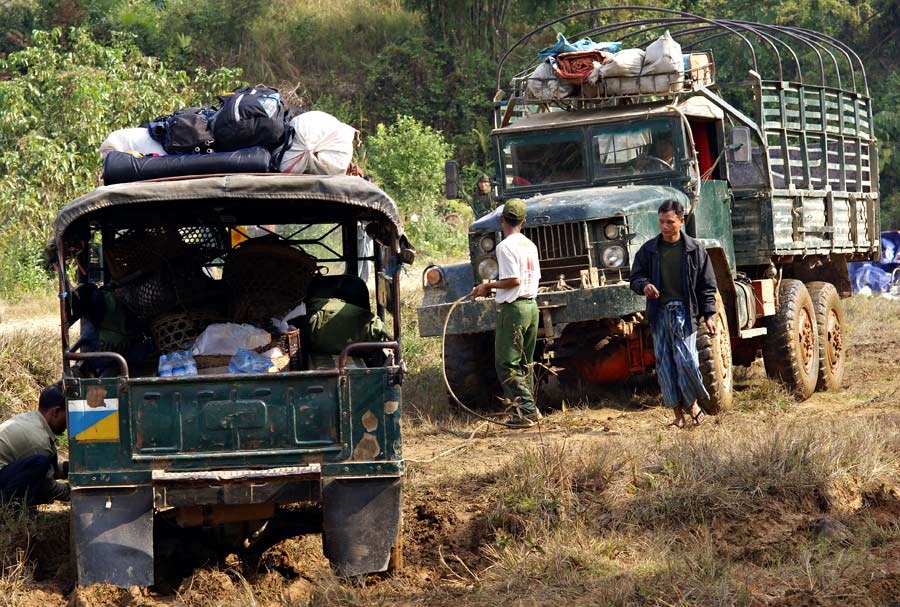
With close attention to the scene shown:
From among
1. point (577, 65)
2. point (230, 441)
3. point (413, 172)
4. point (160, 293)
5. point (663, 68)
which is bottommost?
point (230, 441)

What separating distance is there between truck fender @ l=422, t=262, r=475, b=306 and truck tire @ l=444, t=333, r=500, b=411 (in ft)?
1.10

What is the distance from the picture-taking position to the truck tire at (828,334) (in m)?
11.0

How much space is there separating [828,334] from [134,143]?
24.1 feet

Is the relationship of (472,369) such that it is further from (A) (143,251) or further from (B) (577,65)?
(A) (143,251)

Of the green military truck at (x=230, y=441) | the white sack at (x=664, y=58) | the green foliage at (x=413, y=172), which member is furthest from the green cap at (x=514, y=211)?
the green foliage at (x=413, y=172)

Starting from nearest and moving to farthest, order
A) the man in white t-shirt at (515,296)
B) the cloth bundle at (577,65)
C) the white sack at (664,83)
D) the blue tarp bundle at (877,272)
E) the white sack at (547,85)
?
the man in white t-shirt at (515,296) → the white sack at (664,83) → the cloth bundle at (577,65) → the white sack at (547,85) → the blue tarp bundle at (877,272)

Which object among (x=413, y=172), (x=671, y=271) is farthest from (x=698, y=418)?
(x=413, y=172)

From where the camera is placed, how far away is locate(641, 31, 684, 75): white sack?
9875 mm

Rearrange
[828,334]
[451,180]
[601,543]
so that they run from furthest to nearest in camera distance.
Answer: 1. [828,334]
2. [451,180]
3. [601,543]

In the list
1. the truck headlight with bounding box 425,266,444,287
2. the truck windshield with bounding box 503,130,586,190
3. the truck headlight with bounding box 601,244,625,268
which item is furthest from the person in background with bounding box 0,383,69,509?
the truck windshield with bounding box 503,130,586,190

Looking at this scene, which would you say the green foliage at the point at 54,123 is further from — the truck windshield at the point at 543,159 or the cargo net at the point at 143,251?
the cargo net at the point at 143,251

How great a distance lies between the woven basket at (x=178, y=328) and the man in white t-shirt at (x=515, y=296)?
250 cm

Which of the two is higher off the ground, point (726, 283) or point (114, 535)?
point (726, 283)

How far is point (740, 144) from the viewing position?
9688mm
